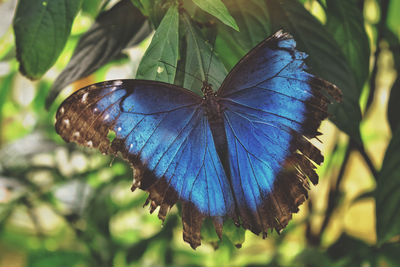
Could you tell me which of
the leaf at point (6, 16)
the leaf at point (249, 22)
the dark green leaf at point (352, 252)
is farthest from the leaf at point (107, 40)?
the dark green leaf at point (352, 252)

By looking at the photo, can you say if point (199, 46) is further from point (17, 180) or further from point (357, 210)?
point (357, 210)

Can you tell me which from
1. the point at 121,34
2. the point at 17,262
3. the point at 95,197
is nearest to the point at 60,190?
the point at 95,197

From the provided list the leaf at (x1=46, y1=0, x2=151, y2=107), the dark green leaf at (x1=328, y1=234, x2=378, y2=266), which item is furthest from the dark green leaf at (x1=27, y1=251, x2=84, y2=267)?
the dark green leaf at (x1=328, y1=234, x2=378, y2=266)

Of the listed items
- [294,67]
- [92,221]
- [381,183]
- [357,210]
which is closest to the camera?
[294,67]

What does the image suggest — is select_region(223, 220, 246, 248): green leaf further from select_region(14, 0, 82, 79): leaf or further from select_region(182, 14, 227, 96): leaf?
select_region(14, 0, 82, 79): leaf

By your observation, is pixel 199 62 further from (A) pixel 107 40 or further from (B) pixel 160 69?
(A) pixel 107 40

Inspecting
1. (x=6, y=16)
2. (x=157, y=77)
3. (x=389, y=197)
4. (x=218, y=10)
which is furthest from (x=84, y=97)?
(x=389, y=197)
